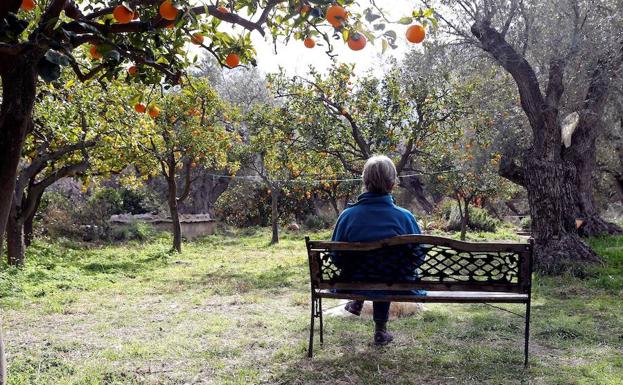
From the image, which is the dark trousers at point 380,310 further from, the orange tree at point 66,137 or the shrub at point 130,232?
the shrub at point 130,232

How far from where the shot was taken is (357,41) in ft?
8.59

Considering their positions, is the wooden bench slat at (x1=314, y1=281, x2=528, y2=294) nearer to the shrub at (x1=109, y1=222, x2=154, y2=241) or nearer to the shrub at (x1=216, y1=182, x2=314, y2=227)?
the shrub at (x1=109, y1=222, x2=154, y2=241)

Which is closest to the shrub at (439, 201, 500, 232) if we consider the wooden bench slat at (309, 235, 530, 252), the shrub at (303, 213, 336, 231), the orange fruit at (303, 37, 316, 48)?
the shrub at (303, 213, 336, 231)

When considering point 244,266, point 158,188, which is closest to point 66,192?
point 158,188

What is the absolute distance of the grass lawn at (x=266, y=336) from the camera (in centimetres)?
336

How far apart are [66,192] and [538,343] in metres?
19.0

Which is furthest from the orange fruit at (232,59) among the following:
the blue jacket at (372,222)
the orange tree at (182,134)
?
the orange tree at (182,134)

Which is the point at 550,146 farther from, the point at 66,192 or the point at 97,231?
the point at 66,192

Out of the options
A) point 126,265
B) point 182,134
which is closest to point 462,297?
point 126,265

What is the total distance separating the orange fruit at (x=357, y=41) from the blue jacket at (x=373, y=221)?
1.38 meters

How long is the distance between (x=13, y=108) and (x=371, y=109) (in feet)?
27.8

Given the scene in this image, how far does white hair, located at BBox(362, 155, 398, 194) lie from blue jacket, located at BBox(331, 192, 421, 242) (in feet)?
0.16

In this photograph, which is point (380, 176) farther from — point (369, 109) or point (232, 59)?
point (369, 109)

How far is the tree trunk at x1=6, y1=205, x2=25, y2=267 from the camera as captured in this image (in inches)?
344
